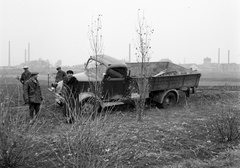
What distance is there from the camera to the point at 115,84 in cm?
841

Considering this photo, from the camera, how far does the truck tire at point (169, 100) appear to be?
374 inches

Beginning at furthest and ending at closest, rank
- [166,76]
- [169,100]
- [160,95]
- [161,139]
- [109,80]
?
[169,100], [160,95], [166,76], [109,80], [161,139]

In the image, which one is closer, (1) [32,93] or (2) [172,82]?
(1) [32,93]

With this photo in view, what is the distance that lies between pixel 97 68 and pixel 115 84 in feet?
2.78

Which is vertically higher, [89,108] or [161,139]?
[89,108]

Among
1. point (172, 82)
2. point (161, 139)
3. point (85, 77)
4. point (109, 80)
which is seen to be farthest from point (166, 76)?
point (161, 139)

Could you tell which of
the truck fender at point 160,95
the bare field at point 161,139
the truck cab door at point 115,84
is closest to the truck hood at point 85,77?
the truck cab door at point 115,84

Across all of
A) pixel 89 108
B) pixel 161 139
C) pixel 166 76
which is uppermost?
pixel 166 76

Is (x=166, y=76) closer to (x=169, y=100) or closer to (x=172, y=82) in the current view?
(x=172, y=82)

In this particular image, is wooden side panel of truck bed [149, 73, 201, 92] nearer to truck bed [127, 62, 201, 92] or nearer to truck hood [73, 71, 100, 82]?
truck bed [127, 62, 201, 92]

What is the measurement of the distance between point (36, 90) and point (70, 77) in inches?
41.3

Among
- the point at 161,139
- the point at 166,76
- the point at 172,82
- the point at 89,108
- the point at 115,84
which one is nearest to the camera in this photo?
the point at 161,139

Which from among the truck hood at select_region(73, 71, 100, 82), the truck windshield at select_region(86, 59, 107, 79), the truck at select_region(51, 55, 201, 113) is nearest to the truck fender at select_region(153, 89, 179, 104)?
the truck at select_region(51, 55, 201, 113)

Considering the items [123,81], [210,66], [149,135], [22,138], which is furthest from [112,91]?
[210,66]
